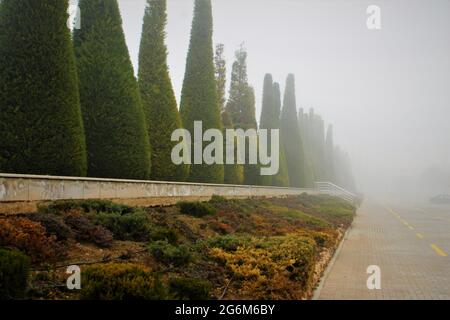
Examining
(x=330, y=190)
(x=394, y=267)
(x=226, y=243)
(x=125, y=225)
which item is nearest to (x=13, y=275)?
(x=125, y=225)

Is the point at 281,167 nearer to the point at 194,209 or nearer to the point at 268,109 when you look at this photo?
the point at 268,109

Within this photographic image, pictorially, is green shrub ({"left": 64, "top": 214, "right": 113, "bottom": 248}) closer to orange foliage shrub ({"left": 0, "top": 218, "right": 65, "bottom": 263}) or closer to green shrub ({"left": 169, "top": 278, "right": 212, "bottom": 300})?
orange foliage shrub ({"left": 0, "top": 218, "right": 65, "bottom": 263})

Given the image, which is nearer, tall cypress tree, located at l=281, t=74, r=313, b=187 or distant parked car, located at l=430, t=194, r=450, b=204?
tall cypress tree, located at l=281, t=74, r=313, b=187

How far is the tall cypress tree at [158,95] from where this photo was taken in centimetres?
1955

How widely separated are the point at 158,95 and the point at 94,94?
5.01 metres

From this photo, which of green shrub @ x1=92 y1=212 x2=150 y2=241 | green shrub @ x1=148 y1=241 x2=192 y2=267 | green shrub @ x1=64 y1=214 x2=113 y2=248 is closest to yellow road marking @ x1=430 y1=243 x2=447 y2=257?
green shrub @ x1=148 y1=241 x2=192 y2=267

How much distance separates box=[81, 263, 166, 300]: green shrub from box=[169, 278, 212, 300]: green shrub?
2.15 ft

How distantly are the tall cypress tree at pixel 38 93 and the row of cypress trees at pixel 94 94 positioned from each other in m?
0.03

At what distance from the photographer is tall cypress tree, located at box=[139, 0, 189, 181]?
770 inches

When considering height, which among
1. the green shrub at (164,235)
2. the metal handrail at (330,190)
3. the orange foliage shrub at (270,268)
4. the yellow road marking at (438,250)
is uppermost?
the green shrub at (164,235)

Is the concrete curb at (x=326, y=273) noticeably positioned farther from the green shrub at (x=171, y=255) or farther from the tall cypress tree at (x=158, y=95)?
the tall cypress tree at (x=158, y=95)

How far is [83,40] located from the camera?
16.2 metres

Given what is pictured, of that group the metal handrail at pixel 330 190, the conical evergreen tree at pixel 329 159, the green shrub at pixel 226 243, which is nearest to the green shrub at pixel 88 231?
the green shrub at pixel 226 243
